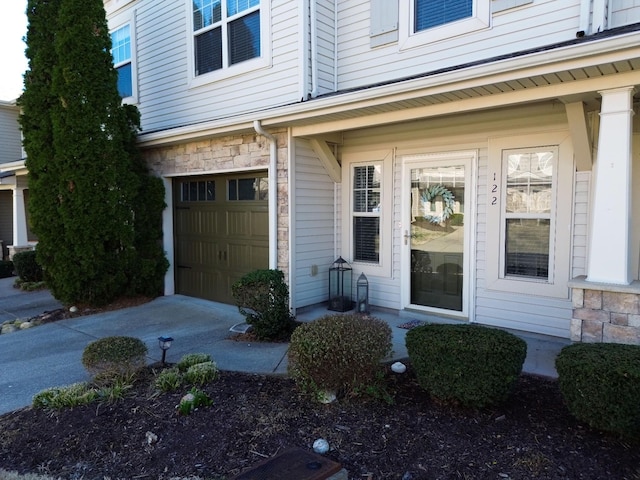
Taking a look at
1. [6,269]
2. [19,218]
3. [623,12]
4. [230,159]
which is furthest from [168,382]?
[19,218]

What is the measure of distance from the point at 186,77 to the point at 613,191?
6.51 metres

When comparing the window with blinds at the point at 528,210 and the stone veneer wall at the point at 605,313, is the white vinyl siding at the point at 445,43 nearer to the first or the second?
the window with blinds at the point at 528,210

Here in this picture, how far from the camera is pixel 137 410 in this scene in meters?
3.44

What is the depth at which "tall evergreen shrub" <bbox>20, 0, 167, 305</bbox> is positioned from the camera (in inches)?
259

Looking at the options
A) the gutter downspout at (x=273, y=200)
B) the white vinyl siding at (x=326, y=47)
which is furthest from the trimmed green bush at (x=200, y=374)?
the white vinyl siding at (x=326, y=47)

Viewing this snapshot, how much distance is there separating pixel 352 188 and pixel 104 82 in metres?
4.04

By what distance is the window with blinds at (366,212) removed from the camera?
6.31 m

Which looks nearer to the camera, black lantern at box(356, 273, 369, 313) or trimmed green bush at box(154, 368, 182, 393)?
trimmed green bush at box(154, 368, 182, 393)

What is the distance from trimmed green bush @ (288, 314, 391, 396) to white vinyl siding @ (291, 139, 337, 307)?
2.64 metres

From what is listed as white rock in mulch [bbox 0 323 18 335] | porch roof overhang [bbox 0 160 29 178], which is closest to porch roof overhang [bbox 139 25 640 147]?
white rock in mulch [bbox 0 323 18 335]

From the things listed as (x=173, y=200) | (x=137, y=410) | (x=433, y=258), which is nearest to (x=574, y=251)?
(x=433, y=258)

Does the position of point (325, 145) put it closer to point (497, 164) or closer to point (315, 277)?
point (315, 277)

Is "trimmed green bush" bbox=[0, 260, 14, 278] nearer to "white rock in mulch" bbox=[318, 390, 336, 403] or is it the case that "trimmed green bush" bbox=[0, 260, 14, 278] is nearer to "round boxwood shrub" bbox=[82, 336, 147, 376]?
"round boxwood shrub" bbox=[82, 336, 147, 376]

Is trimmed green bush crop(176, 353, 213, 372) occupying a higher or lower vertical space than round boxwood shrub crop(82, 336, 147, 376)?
lower
